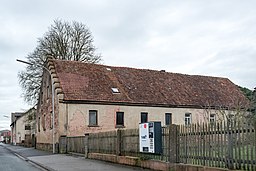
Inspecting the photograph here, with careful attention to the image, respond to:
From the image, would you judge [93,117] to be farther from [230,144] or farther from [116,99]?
[230,144]

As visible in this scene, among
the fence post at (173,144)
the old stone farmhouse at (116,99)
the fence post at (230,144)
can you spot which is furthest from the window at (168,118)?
the fence post at (230,144)

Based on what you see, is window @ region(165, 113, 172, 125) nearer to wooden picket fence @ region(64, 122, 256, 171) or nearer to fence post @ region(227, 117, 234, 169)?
wooden picket fence @ region(64, 122, 256, 171)

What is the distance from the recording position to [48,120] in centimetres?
3872

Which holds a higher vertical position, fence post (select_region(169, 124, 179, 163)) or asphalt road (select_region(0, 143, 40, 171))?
fence post (select_region(169, 124, 179, 163))

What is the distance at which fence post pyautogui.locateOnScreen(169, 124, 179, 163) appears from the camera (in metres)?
14.3

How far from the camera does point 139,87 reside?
38.9m

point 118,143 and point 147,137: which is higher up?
point 147,137

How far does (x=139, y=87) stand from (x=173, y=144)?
24.5 meters

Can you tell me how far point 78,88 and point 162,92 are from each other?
9.23m

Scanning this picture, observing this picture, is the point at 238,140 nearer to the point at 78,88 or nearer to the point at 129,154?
the point at 129,154

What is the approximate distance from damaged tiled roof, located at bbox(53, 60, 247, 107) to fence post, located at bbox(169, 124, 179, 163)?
19833mm

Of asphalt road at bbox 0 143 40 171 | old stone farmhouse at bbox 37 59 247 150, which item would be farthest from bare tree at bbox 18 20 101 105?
asphalt road at bbox 0 143 40 171

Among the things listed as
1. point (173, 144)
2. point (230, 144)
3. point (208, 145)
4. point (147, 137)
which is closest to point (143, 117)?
point (147, 137)

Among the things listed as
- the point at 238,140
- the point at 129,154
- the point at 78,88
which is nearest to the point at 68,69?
the point at 78,88
